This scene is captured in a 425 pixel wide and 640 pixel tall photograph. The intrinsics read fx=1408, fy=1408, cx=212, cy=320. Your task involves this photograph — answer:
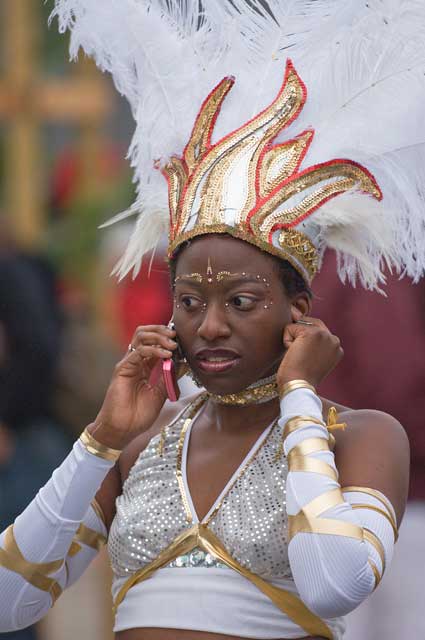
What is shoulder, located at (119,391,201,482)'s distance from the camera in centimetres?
418

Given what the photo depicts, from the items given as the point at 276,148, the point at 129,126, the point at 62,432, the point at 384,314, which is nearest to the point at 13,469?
the point at 62,432

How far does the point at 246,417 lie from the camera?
13.2ft

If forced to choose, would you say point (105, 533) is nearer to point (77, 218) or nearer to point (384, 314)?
point (384, 314)

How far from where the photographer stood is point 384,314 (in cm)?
539

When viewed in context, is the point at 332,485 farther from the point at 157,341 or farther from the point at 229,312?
the point at 157,341

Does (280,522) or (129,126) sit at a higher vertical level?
(129,126)

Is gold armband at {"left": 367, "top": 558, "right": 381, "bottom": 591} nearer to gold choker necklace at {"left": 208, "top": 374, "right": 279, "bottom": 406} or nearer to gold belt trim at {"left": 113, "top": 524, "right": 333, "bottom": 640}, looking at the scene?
gold belt trim at {"left": 113, "top": 524, "right": 333, "bottom": 640}

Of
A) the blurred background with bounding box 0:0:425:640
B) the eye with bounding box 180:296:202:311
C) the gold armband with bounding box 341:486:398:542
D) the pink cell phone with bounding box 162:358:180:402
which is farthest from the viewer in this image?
the blurred background with bounding box 0:0:425:640

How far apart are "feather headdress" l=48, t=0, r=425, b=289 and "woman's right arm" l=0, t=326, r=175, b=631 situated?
33 cm

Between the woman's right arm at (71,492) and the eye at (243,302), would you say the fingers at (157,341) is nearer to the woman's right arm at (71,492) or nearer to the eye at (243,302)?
the woman's right arm at (71,492)

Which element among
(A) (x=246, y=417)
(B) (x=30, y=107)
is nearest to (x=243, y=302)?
(A) (x=246, y=417)

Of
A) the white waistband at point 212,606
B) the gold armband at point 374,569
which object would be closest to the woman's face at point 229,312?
the white waistband at point 212,606

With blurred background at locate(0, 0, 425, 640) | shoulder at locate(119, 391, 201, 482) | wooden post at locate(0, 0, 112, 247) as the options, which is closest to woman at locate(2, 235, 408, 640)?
shoulder at locate(119, 391, 201, 482)

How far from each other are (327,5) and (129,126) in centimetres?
822
